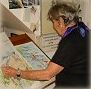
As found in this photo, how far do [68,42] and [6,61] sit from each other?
459 millimetres

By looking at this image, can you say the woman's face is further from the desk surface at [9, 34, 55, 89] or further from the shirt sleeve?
the desk surface at [9, 34, 55, 89]

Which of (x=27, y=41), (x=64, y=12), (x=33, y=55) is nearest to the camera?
(x=64, y=12)

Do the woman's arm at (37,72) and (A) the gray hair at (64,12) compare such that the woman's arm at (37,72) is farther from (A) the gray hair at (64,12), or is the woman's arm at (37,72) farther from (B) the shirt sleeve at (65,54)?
(A) the gray hair at (64,12)

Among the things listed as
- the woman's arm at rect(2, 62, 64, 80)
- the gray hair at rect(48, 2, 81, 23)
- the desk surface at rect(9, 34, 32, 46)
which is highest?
the gray hair at rect(48, 2, 81, 23)

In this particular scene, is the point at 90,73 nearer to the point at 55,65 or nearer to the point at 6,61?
the point at 55,65

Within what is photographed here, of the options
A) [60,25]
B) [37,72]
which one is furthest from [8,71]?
[60,25]

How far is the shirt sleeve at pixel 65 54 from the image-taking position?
1670 mm

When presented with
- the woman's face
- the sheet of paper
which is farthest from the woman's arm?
the woman's face

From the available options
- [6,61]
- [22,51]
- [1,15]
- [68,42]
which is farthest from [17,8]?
[68,42]

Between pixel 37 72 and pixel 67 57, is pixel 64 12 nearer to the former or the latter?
pixel 67 57

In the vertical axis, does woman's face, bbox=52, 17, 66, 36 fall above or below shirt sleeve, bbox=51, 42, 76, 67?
above

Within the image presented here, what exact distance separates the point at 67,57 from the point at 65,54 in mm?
27

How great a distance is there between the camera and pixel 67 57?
5.54ft

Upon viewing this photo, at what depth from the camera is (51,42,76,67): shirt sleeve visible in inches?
65.7
